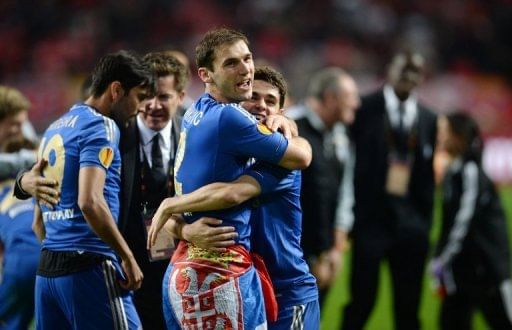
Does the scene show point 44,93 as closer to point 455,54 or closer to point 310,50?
point 310,50

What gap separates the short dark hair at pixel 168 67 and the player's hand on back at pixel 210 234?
152 cm

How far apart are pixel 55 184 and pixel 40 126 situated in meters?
14.8

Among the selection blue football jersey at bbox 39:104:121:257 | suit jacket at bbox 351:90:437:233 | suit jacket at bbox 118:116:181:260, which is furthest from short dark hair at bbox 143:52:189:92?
suit jacket at bbox 351:90:437:233

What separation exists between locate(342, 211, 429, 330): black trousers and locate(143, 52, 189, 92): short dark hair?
8.79 feet

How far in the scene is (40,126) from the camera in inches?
750

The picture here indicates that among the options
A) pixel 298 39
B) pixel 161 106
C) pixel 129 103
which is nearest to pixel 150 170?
pixel 161 106

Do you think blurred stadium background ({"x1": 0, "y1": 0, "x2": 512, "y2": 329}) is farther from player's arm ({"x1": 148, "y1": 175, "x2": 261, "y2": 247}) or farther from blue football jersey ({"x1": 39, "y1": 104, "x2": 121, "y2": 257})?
player's arm ({"x1": 148, "y1": 175, "x2": 261, "y2": 247})

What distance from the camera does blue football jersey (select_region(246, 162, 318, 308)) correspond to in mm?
4312

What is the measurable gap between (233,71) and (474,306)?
13.9 ft

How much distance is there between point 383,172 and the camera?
298 inches

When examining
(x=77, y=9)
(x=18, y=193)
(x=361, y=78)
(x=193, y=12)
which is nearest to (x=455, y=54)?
(x=361, y=78)

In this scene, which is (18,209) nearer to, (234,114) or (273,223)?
(273,223)

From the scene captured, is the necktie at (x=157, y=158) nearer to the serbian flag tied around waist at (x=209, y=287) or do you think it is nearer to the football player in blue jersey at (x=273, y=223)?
the football player in blue jersey at (x=273, y=223)

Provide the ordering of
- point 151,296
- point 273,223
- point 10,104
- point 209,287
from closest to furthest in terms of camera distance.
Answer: point 209,287, point 273,223, point 151,296, point 10,104
